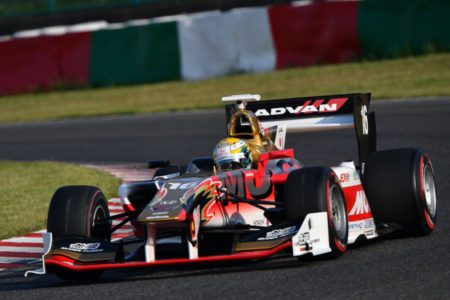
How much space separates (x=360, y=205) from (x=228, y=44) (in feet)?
51.3

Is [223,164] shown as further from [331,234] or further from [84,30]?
[84,30]

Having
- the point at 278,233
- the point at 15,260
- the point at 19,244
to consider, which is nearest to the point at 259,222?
the point at 278,233

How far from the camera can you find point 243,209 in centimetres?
822

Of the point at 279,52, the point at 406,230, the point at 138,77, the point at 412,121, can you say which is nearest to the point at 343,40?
the point at 279,52

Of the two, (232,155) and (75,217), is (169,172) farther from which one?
(75,217)

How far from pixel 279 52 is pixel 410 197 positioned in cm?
1519

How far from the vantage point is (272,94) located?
21156 millimetres

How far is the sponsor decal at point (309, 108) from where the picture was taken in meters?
9.65

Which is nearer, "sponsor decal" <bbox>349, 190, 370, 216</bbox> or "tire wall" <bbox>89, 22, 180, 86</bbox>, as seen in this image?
"sponsor decal" <bbox>349, 190, 370, 216</bbox>

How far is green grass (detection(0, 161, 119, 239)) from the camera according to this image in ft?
36.5

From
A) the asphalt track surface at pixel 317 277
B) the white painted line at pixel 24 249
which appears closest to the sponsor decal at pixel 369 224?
the asphalt track surface at pixel 317 277

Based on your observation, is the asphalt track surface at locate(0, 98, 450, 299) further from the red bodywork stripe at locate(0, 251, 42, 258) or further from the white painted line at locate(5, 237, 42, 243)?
the white painted line at locate(5, 237, 42, 243)

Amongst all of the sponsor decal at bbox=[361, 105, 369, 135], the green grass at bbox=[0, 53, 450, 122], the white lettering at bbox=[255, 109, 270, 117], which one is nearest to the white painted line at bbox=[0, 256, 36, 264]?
the white lettering at bbox=[255, 109, 270, 117]

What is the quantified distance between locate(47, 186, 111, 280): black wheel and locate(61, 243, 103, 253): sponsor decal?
187mm
